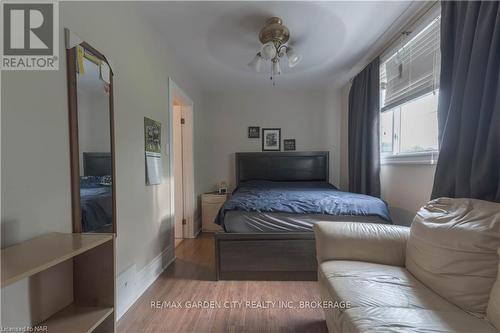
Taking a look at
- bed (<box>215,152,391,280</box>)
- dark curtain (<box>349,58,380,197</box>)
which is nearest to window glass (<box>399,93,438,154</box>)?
dark curtain (<box>349,58,380,197</box>)

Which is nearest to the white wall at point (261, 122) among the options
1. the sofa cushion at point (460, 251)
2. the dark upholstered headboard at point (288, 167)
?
the dark upholstered headboard at point (288, 167)

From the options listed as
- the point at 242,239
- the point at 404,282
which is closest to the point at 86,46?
the point at 242,239

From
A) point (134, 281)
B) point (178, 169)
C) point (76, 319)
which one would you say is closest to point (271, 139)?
point (178, 169)

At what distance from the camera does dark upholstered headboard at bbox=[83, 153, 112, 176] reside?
4.43 ft

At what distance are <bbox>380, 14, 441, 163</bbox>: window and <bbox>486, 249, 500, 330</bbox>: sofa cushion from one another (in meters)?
1.27

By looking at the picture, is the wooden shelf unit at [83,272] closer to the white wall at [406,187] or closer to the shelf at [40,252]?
the shelf at [40,252]

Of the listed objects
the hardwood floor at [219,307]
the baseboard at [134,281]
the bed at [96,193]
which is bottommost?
the hardwood floor at [219,307]

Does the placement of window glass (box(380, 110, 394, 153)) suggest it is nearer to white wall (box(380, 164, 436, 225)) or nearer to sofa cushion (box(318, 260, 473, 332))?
white wall (box(380, 164, 436, 225))

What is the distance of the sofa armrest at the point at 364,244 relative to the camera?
4.92 feet

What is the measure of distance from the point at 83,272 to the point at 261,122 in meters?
3.57

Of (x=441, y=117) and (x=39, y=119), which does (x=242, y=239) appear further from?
(x=441, y=117)

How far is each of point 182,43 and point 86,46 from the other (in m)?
1.26

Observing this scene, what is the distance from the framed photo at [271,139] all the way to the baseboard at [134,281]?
2.54 metres

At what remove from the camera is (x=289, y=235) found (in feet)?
7.16
